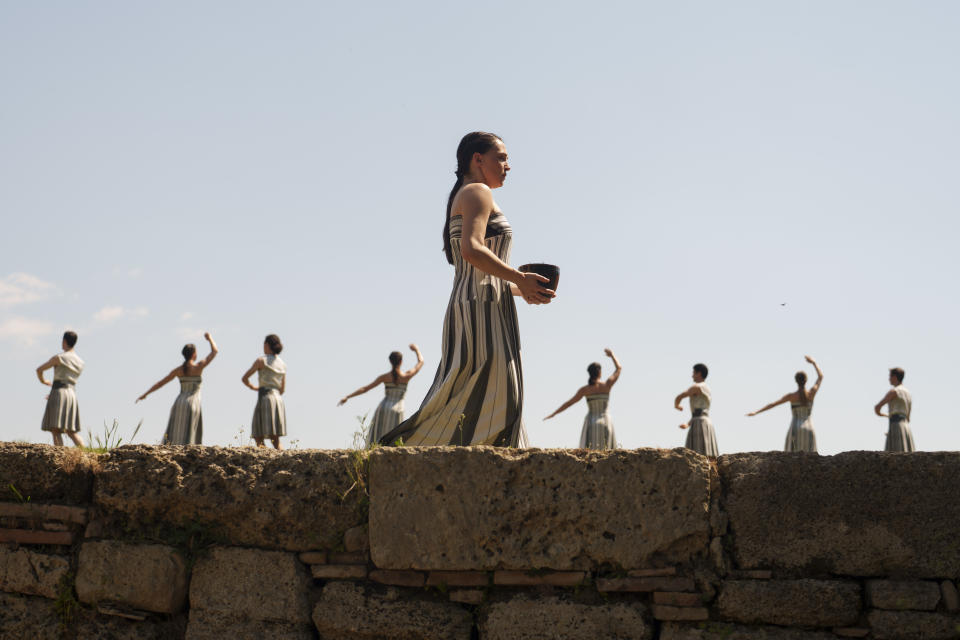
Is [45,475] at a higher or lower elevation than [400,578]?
higher

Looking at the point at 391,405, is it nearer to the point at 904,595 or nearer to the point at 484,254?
the point at 484,254

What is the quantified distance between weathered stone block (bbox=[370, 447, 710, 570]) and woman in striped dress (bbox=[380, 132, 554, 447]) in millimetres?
497

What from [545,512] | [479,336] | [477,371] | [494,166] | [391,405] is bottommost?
[545,512]

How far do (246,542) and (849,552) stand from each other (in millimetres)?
2272

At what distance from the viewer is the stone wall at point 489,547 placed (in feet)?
11.2

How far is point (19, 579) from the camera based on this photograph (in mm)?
3709

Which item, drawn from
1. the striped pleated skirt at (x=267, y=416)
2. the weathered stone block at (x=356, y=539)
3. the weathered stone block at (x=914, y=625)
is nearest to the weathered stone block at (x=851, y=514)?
the weathered stone block at (x=914, y=625)

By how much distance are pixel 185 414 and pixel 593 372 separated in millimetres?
5371

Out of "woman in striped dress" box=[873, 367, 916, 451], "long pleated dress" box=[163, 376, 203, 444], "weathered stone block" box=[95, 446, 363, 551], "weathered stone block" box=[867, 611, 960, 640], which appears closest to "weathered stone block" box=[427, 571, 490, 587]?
"weathered stone block" box=[95, 446, 363, 551]

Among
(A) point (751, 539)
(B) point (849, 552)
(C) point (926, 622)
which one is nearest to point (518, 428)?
(A) point (751, 539)

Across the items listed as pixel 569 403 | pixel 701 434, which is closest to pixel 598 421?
pixel 569 403

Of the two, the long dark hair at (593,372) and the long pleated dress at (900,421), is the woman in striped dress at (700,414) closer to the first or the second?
the long dark hair at (593,372)

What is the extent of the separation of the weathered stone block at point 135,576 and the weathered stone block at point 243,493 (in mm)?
129

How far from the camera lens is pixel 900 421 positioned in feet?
45.0
